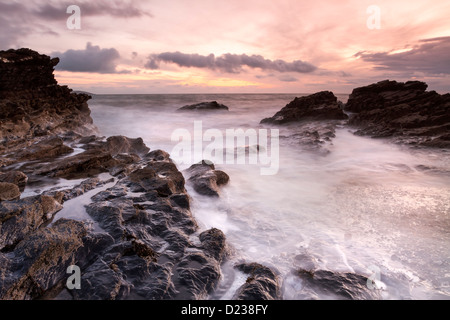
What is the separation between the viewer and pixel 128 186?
5.28 meters

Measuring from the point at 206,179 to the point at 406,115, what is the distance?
1406cm

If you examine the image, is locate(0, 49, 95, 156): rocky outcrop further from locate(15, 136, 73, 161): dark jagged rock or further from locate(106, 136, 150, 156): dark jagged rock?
locate(106, 136, 150, 156): dark jagged rock

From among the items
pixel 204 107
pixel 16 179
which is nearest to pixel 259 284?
pixel 16 179

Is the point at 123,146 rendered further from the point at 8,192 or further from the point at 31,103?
the point at 31,103

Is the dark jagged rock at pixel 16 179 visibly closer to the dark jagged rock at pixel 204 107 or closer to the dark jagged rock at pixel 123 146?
the dark jagged rock at pixel 123 146

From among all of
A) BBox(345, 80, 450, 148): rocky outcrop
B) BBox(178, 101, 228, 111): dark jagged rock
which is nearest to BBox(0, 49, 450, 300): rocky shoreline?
BBox(345, 80, 450, 148): rocky outcrop

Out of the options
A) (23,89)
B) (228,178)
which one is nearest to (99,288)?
(228,178)

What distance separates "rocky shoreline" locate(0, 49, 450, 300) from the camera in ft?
9.36

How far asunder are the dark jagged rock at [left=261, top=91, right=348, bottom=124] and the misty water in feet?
30.6

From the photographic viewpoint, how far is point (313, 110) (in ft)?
61.7

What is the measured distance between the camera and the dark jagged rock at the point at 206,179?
597 centimetres

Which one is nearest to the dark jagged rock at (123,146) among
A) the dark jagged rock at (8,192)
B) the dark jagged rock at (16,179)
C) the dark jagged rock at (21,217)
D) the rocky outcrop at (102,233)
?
the rocky outcrop at (102,233)
